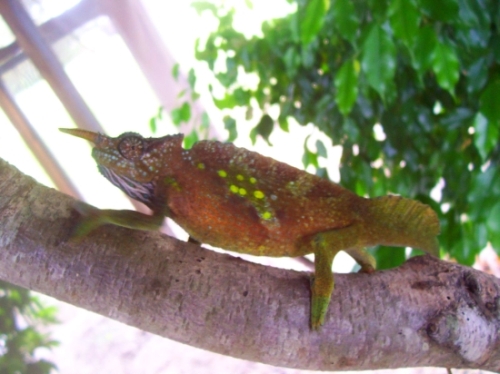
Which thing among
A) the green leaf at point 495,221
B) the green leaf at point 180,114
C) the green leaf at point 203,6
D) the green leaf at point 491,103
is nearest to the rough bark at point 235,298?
the green leaf at point 495,221

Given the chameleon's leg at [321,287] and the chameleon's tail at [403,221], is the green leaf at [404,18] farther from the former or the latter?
the chameleon's leg at [321,287]

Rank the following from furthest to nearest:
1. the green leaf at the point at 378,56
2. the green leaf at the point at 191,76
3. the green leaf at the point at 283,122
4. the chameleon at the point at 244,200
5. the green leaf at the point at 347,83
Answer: the green leaf at the point at 283,122, the green leaf at the point at 191,76, the green leaf at the point at 347,83, the green leaf at the point at 378,56, the chameleon at the point at 244,200

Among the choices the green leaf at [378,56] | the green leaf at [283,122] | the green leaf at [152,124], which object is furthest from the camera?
the green leaf at [283,122]

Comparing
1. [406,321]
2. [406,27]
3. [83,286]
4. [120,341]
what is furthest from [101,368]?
[406,27]

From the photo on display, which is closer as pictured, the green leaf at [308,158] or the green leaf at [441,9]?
the green leaf at [441,9]

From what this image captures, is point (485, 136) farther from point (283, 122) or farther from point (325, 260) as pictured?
point (283, 122)

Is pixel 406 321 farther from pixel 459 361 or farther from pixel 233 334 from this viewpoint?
pixel 233 334

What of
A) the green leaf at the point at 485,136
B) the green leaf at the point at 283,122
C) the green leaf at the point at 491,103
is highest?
the green leaf at the point at 283,122
